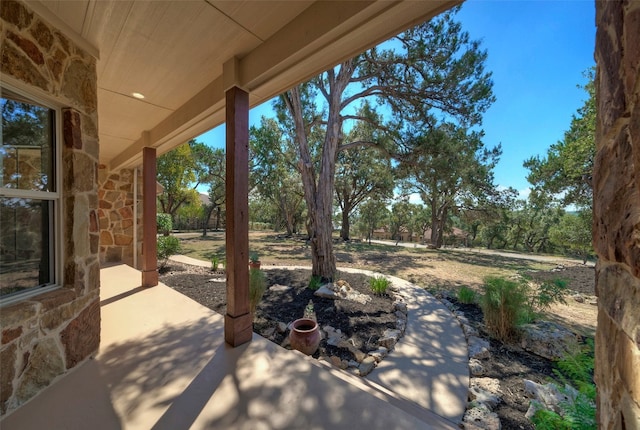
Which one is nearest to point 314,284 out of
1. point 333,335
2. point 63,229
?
point 333,335

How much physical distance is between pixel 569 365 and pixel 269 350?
7.62ft

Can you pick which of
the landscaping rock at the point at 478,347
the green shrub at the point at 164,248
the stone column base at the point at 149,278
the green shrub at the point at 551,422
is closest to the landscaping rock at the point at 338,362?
the landscaping rock at the point at 478,347

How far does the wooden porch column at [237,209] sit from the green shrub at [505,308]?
297cm

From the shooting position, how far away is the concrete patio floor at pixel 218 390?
149 cm

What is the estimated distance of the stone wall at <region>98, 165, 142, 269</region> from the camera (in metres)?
5.58

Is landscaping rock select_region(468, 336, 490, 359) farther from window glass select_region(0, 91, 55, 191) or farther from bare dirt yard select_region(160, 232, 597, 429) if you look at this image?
window glass select_region(0, 91, 55, 191)

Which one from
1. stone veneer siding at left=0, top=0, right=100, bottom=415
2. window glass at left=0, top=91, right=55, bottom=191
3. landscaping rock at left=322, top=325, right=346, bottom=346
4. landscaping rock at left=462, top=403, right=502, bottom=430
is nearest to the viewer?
stone veneer siding at left=0, top=0, right=100, bottom=415

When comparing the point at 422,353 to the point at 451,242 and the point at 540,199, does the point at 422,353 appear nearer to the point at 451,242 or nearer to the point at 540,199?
the point at 540,199

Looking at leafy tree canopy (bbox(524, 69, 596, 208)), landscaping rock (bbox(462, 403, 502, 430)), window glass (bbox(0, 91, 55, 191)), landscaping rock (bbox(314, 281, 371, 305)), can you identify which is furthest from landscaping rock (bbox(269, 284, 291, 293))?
leafy tree canopy (bbox(524, 69, 596, 208))

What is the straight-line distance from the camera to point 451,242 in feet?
76.5

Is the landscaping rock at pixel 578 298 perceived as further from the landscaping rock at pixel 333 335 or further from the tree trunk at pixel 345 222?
the tree trunk at pixel 345 222

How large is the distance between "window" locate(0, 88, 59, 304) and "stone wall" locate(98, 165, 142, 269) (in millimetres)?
4215

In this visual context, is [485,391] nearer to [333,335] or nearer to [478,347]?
[478,347]

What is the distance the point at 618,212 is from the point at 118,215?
292 inches
